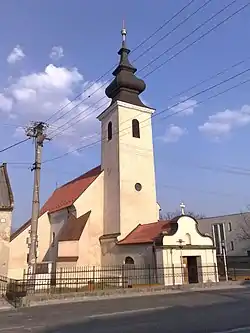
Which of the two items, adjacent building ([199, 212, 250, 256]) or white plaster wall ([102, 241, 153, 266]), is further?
adjacent building ([199, 212, 250, 256])

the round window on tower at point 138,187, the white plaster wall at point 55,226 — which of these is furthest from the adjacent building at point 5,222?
the round window on tower at point 138,187

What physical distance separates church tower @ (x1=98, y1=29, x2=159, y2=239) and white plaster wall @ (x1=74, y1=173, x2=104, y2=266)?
557mm

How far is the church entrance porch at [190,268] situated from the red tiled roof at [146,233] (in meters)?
2.52

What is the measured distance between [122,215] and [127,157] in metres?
5.11

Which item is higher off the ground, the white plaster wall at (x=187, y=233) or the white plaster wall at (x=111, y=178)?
the white plaster wall at (x=111, y=178)

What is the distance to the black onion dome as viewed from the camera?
104ft

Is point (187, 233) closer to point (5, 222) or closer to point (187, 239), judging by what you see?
point (187, 239)

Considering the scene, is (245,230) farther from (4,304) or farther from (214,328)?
(214,328)

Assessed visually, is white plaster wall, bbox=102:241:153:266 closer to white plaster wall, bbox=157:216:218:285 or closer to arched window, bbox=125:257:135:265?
arched window, bbox=125:257:135:265

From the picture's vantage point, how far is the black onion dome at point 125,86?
104 ft

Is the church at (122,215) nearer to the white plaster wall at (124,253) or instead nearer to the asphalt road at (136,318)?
the white plaster wall at (124,253)

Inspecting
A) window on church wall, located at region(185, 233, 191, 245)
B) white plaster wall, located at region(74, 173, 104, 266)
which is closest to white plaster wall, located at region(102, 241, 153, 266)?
white plaster wall, located at region(74, 173, 104, 266)

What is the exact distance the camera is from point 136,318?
11.0 meters

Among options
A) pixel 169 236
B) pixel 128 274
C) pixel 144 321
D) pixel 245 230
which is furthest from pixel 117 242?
pixel 245 230
